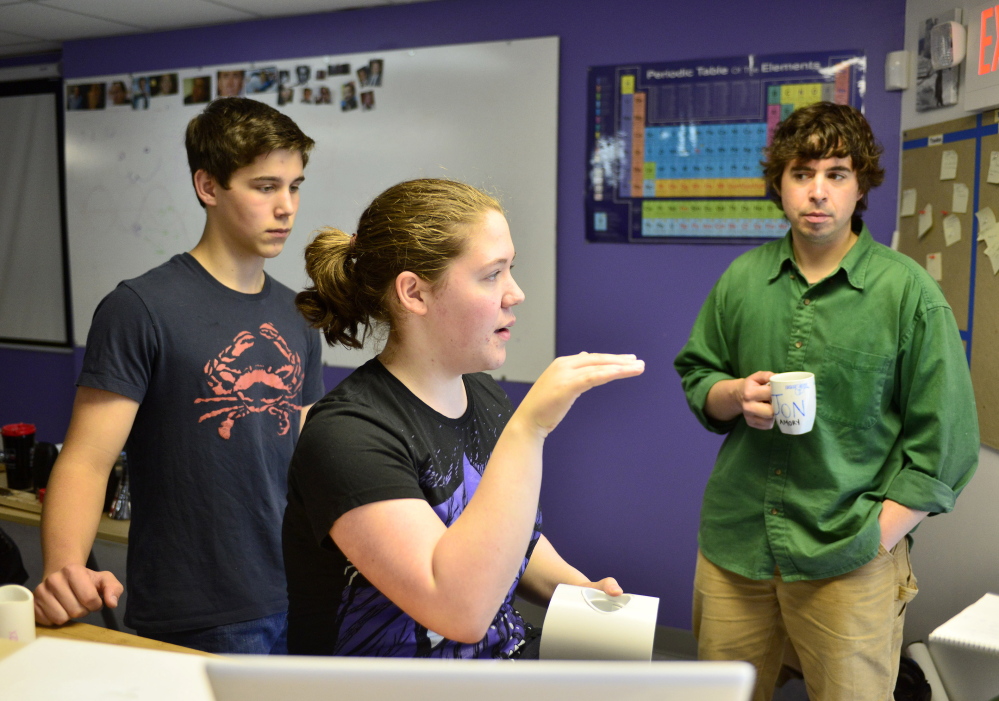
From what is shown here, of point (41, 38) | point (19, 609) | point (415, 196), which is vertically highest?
point (41, 38)

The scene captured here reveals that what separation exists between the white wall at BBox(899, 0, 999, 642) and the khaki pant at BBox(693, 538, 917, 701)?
1.76ft

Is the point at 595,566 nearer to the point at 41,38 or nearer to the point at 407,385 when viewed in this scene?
the point at 407,385

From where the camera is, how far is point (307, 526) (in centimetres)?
108

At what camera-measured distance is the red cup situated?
2.51 m

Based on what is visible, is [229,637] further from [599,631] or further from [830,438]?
[830,438]

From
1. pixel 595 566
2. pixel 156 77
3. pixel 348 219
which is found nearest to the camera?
pixel 595 566

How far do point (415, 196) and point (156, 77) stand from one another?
11.4ft

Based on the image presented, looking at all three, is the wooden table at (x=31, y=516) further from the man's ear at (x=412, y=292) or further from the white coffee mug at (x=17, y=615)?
the man's ear at (x=412, y=292)

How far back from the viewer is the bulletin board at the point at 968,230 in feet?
6.81

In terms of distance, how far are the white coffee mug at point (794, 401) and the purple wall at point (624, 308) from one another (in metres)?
1.47

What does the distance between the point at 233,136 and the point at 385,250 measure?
689 mm

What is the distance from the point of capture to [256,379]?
5.37 ft

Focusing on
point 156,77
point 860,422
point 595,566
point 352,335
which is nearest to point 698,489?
point 595,566

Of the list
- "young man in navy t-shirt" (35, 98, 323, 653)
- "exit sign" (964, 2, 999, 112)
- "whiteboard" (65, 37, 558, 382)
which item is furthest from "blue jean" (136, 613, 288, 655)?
"exit sign" (964, 2, 999, 112)
